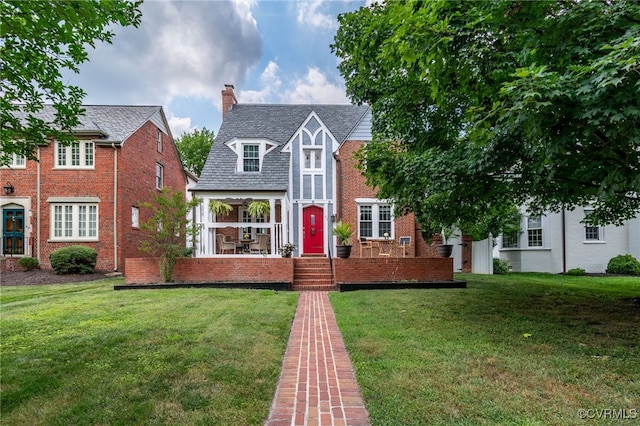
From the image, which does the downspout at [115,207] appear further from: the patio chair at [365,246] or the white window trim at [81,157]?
the patio chair at [365,246]

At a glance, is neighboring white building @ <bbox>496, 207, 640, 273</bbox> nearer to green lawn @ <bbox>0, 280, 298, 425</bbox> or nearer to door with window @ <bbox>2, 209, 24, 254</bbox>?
green lawn @ <bbox>0, 280, 298, 425</bbox>

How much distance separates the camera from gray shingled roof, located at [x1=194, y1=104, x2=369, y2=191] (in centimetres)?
1496

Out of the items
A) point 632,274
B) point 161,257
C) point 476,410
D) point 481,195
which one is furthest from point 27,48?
point 632,274

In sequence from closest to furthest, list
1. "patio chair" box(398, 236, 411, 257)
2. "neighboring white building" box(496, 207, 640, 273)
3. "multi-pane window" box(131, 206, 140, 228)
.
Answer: "patio chair" box(398, 236, 411, 257) → "neighboring white building" box(496, 207, 640, 273) → "multi-pane window" box(131, 206, 140, 228)

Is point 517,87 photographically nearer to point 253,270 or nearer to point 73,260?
point 253,270

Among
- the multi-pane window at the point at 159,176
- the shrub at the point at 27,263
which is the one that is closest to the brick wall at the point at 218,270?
the shrub at the point at 27,263

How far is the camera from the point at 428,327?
601 cm

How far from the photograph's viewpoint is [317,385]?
3777mm

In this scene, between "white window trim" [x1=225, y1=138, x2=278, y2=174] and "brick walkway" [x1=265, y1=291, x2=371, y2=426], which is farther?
"white window trim" [x1=225, y1=138, x2=278, y2=174]

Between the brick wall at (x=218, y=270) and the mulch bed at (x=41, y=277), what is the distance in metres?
4.06

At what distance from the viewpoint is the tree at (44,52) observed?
3500mm
